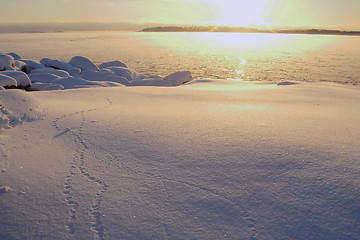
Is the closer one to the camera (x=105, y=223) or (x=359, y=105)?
(x=105, y=223)

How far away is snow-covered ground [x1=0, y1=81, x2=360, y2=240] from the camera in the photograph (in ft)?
4.64

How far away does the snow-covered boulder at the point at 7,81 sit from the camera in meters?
6.67

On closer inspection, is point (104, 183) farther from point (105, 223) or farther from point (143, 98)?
Result: point (143, 98)

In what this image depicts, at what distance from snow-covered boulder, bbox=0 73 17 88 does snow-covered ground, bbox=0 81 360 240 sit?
4.37 meters

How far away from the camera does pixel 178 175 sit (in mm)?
1830

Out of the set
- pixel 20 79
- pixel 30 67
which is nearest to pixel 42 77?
pixel 20 79

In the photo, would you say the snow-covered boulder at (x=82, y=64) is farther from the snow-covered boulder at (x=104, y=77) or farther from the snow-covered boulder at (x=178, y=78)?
the snow-covered boulder at (x=178, y=78)

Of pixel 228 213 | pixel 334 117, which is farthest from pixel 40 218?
pixel 334 117

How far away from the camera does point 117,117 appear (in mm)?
2990

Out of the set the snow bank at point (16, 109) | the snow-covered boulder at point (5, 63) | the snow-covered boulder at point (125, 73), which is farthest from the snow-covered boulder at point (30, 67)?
the snow bank at point (16, 109)

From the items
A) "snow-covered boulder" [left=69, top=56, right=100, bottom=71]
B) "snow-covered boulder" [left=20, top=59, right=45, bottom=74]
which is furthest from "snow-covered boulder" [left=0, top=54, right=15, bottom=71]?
"snow-covered boulder" [left=69, top=56, right=100, bottom=71]

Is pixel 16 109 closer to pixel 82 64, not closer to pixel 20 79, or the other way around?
pixel 20 79

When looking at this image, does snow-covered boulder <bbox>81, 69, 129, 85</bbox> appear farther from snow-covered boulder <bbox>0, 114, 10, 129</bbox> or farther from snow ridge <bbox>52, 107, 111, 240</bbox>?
snow ridge <bbox>52, 107, 111, 240</bbox>

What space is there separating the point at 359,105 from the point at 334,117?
130cm
